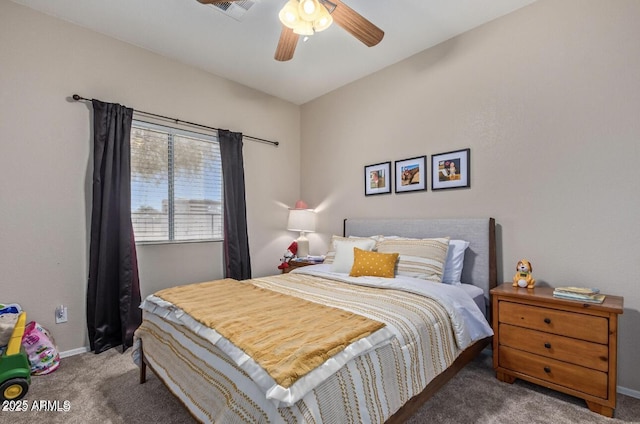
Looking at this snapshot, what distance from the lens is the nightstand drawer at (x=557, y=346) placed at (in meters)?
1.75

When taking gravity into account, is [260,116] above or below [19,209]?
above

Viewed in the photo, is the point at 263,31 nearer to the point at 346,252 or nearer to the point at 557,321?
the point at 346,252

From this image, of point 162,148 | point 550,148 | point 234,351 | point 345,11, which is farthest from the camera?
point 162,148

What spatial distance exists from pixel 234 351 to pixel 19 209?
7.91 feet

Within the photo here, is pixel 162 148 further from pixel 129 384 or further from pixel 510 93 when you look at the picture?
pixel 510 93

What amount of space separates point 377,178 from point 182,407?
269cm

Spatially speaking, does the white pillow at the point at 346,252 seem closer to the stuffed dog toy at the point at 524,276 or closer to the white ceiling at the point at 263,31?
the stuffed dog toy at the point at 524,276

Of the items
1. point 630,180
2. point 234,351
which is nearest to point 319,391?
point 234,351

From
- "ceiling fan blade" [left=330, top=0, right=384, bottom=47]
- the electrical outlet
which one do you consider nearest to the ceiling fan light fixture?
"ceiling fan blade" [left=330, top=0, right=384, bottom=47]

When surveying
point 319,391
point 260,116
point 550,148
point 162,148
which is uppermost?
point 260,116

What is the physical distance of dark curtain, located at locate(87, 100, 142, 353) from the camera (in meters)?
2.66

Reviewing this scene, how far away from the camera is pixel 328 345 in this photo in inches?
46.2

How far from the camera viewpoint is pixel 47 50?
2.53m

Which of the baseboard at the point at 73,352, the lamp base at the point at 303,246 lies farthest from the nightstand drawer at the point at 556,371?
the baseboard at the point at 73,352
